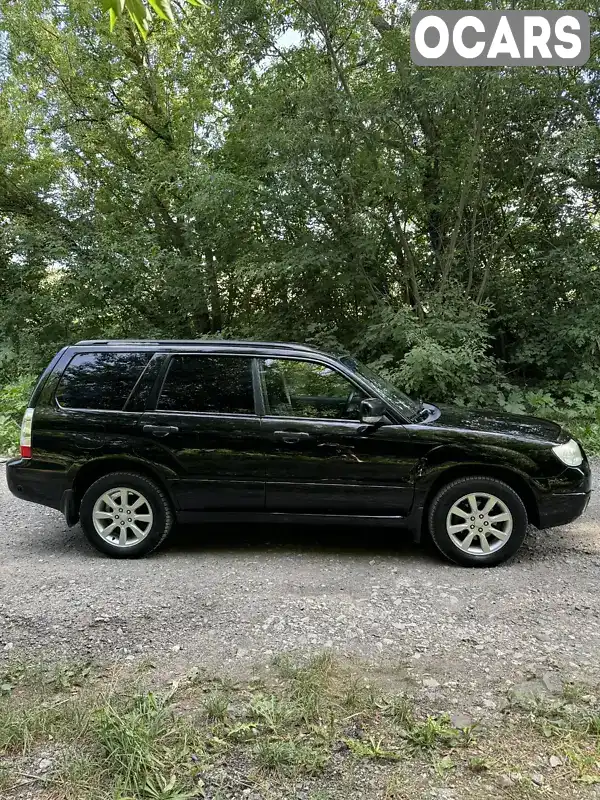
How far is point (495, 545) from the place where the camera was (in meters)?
4.15

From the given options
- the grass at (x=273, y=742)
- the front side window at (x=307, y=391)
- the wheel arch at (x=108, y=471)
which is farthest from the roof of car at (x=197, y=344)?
the grass at (x=273, y=742)

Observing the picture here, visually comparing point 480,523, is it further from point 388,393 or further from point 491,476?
point 388,393

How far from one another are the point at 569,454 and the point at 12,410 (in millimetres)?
8254

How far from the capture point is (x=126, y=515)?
14.5 feet

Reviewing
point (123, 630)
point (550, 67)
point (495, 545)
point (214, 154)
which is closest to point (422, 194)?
point (550, 67)

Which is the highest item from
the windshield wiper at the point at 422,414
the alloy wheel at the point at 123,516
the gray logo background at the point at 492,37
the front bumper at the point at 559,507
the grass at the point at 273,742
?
the gray logo background at the point at 492,37

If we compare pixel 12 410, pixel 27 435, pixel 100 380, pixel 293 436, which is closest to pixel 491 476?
pixel 293 436

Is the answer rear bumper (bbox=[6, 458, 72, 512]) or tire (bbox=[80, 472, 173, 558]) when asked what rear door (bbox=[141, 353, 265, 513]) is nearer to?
tire (bbox=[80, 472, 173, 558])

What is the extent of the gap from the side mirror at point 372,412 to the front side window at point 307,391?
0.10m

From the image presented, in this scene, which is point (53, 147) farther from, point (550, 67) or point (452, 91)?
point (550, 67)

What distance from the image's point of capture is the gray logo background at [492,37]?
24.4ft

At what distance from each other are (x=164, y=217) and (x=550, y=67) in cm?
711

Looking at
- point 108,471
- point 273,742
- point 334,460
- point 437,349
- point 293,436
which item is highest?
point 437,349

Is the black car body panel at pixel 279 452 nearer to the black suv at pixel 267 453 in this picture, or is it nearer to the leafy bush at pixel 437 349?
the black suv at pixel 267 453
